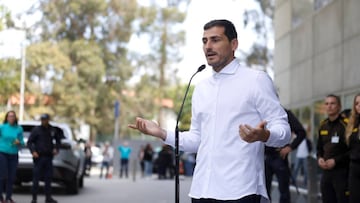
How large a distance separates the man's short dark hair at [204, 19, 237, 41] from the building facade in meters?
13.4

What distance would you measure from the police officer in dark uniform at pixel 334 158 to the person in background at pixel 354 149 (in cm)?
33

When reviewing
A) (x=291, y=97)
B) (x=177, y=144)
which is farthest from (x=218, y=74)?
(x=291, y=97)

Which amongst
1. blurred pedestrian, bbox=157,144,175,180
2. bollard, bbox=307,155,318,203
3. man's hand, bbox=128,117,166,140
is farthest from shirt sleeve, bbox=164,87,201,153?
blurred pedestrian, bbox=157,144,175,180

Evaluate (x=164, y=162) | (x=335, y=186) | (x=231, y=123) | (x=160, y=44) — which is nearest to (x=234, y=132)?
(x=231, y=123)

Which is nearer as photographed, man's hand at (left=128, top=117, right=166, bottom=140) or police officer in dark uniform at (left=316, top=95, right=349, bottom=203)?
man's hand at (left=128, top=117, right=166, bottom=140)

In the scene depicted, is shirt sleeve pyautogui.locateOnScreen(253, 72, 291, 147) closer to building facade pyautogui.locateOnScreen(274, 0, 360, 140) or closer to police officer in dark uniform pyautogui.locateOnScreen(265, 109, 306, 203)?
police officer in dark uniform pyautogui.locateOnScreen(265, 109, 306, 203)

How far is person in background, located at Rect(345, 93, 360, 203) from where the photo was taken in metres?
7.44

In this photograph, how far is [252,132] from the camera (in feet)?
11.7

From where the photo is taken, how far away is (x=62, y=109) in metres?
49.8

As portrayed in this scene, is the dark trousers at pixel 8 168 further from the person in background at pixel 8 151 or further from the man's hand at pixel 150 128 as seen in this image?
the man's hand at pixel 150 128

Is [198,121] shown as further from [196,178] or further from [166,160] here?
[166,160]

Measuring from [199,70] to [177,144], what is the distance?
614 mm

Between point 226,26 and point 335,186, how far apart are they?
454cm

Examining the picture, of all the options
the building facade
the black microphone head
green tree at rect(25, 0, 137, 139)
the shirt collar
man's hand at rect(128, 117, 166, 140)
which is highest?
green tree at rect(25, 0, 137, 139)
